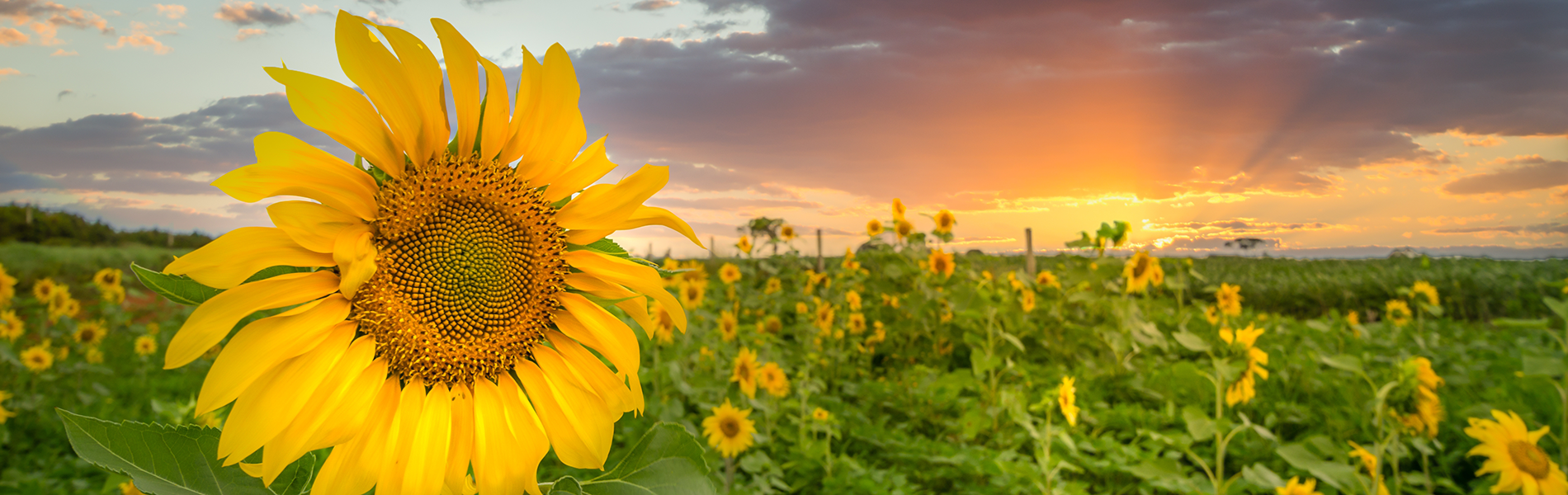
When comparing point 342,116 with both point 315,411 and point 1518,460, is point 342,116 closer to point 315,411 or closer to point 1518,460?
point 315,411

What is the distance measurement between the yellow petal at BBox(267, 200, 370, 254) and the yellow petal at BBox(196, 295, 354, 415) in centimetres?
5

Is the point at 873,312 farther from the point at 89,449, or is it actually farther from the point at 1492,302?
the point at 1492,302

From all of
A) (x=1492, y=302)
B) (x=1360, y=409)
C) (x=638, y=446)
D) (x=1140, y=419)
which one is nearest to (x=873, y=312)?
(x=1140, y=419)

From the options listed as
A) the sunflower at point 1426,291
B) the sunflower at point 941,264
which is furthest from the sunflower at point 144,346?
the sunflower at point 1426,291

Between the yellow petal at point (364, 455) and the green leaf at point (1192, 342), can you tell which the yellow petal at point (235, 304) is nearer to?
the yellow petal at point (364, 455)

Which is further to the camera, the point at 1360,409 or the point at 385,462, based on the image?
the point at 1360,409

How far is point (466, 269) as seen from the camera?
24.0 inches

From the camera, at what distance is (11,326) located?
4.90 metres

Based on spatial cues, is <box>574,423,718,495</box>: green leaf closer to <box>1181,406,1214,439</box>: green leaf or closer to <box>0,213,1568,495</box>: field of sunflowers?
<box>0,213,1568,495</box>: field of sunflowers

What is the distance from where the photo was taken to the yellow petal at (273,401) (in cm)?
48

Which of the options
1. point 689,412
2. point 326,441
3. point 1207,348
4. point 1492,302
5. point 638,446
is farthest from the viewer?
point 1492,302

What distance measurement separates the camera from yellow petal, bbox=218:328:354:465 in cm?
48

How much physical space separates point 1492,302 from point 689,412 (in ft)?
33.6

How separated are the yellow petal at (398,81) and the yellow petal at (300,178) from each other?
0.15 ft
